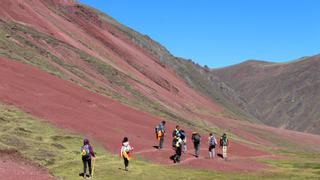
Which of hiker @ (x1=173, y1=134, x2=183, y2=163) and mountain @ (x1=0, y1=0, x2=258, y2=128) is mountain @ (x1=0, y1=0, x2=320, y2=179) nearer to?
mountain @ (x1=0, y1=0, x2=258, y2=128)

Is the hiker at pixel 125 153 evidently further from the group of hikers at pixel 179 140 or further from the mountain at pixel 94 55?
the mountain at pixel 94 55

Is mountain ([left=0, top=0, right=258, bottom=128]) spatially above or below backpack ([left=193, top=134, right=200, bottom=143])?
above

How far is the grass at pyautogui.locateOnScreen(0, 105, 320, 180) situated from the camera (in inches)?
1375

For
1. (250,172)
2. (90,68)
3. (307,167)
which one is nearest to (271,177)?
(250,172)

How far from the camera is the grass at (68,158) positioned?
34.9 meters

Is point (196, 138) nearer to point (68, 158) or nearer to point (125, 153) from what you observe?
point (125, 153)

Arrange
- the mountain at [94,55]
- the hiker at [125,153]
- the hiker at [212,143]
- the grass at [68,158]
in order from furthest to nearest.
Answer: the mountain at [94,55] < the hiker at [212,143] < the hiker at [125,153] < the grass at [68,158]

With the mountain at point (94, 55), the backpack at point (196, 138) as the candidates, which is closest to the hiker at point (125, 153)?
the backpack at point (196, 138)

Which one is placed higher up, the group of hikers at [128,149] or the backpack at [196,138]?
the backpack at [196,138]

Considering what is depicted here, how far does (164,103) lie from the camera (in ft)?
296

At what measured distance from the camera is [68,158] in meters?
38.5

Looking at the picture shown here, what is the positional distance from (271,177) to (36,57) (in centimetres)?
4001

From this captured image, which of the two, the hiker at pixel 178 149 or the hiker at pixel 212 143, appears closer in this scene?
the hiker at pixel 178 149

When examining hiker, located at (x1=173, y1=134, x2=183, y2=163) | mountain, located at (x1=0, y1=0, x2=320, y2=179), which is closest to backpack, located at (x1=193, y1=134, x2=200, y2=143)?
mountain, located at (x1=0, y1=0, x2=320, y2=179)
